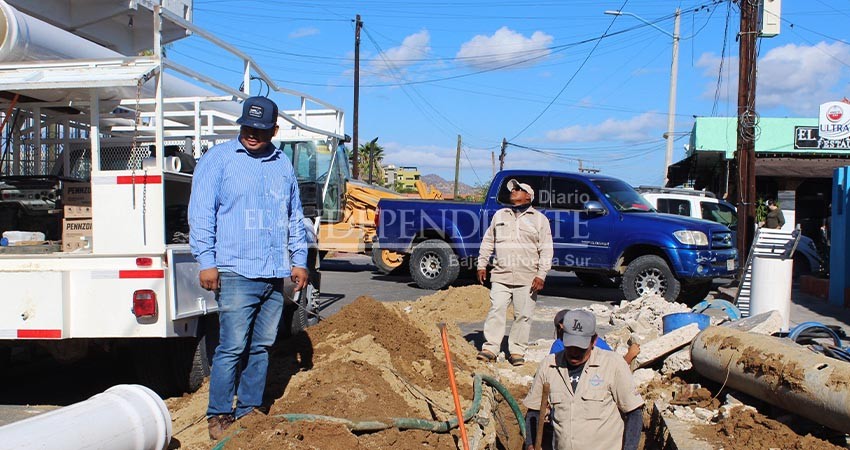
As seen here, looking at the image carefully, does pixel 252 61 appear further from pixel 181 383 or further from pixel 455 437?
pixel 455 437

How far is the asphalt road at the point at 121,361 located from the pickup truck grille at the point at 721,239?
6.31 feet

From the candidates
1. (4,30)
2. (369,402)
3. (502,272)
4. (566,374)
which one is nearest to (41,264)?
(4,30)

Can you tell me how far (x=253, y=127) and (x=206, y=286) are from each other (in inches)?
38.8

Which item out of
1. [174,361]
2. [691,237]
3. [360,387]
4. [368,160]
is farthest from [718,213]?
[368,160]

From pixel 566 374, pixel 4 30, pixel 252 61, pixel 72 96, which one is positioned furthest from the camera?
pixel 252 61

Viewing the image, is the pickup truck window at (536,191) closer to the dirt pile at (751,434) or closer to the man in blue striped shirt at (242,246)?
the dirt pile at (751,434)

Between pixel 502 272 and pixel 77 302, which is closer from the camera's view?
pixel 77 302

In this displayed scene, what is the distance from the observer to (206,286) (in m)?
4.56

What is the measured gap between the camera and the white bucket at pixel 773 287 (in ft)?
32.6

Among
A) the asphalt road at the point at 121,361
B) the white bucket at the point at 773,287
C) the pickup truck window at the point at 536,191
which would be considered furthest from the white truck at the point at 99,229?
the white bucket at the point at 773,287

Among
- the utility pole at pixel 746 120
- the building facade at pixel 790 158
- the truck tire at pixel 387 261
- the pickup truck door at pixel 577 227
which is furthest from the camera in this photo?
the building facade at pixel 790 158

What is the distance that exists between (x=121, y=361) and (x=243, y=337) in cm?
345

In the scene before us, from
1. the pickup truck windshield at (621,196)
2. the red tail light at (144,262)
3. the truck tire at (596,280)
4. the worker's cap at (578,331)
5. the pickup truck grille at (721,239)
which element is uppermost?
the pickup truck windshield at (621,196)

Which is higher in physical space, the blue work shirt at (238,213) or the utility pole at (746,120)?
the utility pole at (746,120)
